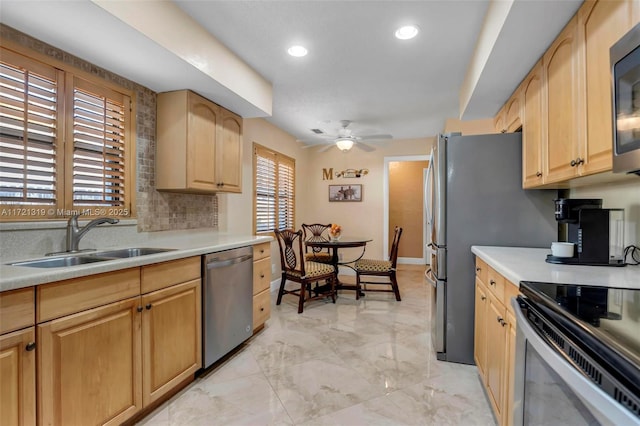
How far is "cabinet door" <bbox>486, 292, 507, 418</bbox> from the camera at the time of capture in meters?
1.51

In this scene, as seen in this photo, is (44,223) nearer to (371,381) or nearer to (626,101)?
(371,381)

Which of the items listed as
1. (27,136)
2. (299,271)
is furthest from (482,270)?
(27,136)

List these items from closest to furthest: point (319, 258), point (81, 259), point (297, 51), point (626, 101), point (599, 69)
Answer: point (626, 101) < point (599, 69) < point (81, 259) < point (297, 51) < point (319, 258)

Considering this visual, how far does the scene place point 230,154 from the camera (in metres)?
3.04

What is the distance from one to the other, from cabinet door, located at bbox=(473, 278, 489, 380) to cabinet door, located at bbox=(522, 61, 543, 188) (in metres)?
0.79

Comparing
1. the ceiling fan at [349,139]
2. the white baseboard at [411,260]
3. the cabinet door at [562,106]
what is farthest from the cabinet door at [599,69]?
the white baseboard at [411,260]

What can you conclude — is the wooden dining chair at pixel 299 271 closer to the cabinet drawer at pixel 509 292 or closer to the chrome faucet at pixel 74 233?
the chrome faucet at pixel 74 233

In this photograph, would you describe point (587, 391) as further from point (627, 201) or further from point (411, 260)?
point (411, 260)

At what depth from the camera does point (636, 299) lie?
100cm

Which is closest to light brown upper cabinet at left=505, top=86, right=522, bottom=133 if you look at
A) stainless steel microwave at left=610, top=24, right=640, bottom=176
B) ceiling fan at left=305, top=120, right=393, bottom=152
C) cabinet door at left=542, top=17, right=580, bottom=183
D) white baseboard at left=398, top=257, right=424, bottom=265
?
cabinet door at left=542, top=17, right=580, bottom=183

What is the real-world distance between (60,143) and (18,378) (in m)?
1.36

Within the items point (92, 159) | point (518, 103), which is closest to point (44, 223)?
point (92, 159)

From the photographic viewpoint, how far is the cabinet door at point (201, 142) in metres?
2.54

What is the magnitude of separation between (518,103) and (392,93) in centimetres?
138
